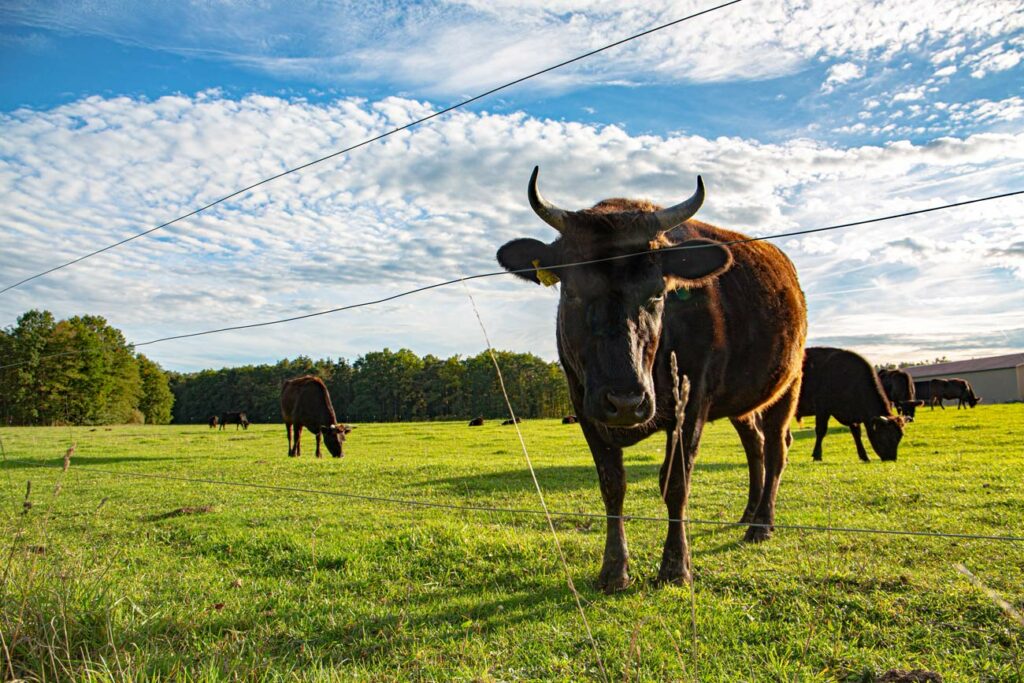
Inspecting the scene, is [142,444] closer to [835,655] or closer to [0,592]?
[0,592]

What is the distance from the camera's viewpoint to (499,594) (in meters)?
4.39

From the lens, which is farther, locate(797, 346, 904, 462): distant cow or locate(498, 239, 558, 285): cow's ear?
locate(797, 346, 904, 462): distant cow

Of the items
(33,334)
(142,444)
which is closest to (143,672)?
(142,444)

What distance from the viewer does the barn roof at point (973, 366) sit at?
272 ft

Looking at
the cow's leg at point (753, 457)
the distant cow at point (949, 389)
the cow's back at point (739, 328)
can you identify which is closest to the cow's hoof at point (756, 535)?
the cow's leg at point (753, 457)

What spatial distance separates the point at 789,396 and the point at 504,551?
166 inches

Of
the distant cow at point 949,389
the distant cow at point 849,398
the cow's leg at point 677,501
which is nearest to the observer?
the cow's leg at point 677,501

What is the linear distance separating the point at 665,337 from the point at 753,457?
2.97 metres

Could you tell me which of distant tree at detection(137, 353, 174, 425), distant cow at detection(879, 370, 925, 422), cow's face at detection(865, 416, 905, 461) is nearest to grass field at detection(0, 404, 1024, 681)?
cow's face at detection(865, 416, 905, 461)

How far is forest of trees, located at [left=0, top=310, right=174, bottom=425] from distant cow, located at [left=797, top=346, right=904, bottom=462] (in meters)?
39.5

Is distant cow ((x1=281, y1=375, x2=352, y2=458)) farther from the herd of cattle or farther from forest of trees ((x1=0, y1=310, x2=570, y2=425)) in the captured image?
the herd of cattle

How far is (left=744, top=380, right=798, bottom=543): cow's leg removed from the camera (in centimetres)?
666

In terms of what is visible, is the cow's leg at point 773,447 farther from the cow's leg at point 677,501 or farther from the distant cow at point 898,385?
the distant cow at point 898,385

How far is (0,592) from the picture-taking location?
377 centimetres
